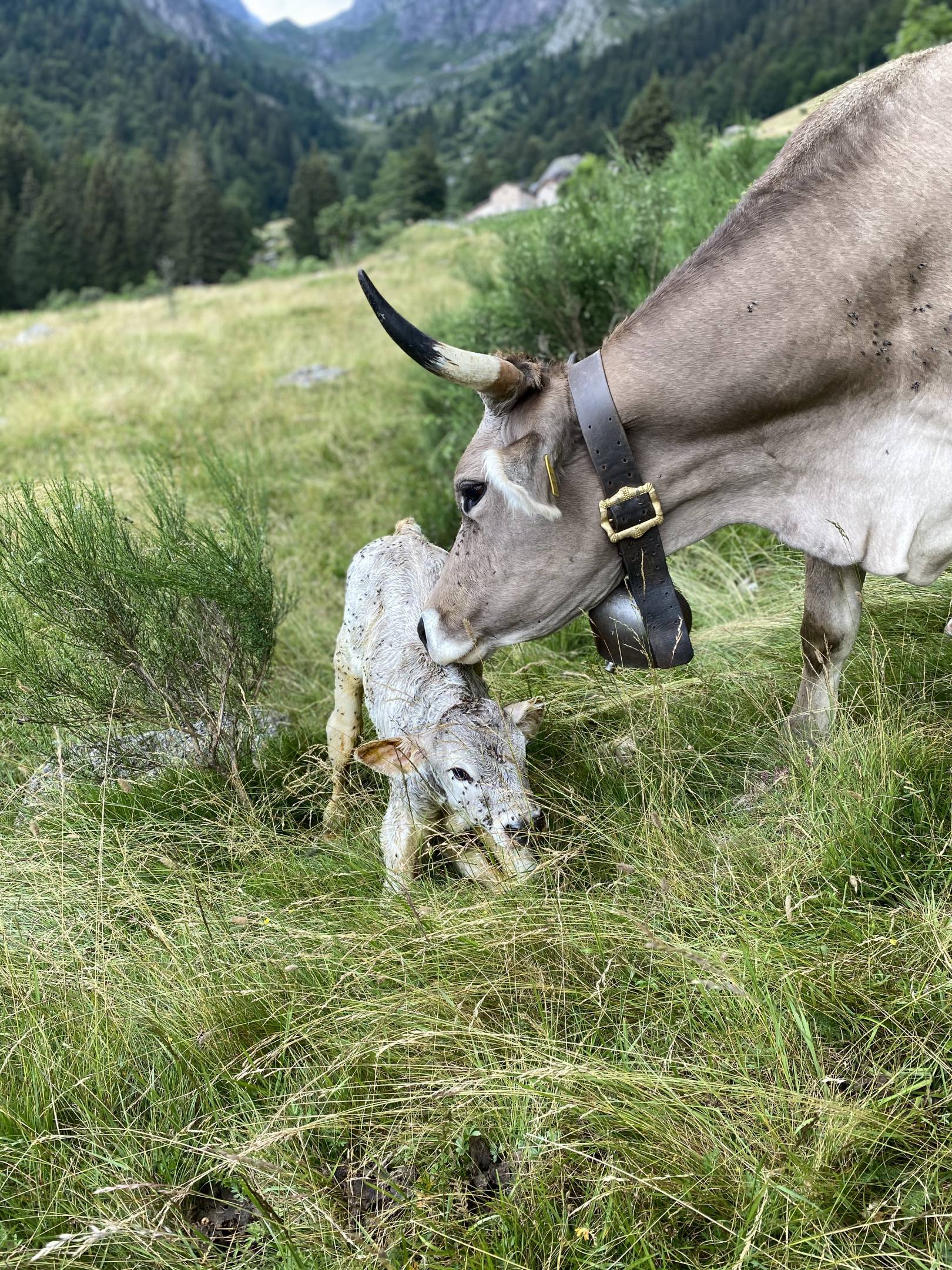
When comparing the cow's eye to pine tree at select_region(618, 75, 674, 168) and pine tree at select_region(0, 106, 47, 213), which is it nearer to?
pine tree at select_region(618, 75, 674, 168)

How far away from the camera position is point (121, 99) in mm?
140875

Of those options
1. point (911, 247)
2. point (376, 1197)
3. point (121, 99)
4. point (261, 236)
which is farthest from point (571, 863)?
point (121, 99)

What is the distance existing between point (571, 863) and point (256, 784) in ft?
5.81

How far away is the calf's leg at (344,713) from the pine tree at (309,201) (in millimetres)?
70018

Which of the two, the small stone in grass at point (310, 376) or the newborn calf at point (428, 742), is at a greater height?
the newborn calf at point (428, 742)

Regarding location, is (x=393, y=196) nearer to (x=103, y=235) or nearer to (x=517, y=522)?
(x=103, y=235)

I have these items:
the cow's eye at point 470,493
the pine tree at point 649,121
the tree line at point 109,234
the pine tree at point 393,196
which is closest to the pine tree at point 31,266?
the tree line at point 109,234

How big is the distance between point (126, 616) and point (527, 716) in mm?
1924

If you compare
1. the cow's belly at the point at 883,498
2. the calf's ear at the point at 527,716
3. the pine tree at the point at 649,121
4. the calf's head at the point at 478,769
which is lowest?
the pine tree at the point at 649,121

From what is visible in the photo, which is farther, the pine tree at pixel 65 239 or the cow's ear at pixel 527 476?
the pine tree at pixel 65 239

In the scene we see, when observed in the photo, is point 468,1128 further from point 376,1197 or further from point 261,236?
point 261,236

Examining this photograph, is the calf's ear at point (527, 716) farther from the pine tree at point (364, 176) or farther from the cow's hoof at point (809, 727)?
the pine tree at point (364, 176)

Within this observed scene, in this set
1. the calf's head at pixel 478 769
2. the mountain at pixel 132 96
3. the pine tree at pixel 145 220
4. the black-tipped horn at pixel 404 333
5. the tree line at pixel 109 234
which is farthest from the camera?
the mountain at pixel 132 96

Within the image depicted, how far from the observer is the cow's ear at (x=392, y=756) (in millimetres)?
3348
